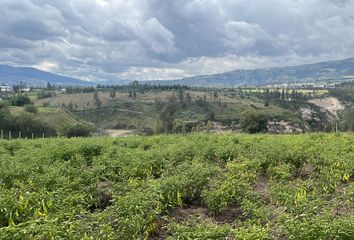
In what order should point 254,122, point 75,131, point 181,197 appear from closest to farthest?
point 181,197 < point 254,122 < point 75,131

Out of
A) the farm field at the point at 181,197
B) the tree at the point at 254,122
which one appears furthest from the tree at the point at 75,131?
the farm field at the point at 181,197

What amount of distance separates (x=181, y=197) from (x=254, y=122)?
5630 centimetres

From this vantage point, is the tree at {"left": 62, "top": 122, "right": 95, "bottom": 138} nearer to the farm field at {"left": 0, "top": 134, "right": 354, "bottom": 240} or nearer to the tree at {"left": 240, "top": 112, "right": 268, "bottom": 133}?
the tree at {"left": 240, "top": 112, "right": 268, "bottom": 133}

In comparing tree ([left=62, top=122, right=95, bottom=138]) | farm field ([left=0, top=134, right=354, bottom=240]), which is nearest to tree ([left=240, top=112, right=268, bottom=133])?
tree ([left=62, top=122, right=95, bottom=138])

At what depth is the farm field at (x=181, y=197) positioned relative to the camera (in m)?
6.41

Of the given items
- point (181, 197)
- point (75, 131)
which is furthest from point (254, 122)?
point (181, 197)

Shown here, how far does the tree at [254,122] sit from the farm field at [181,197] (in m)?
47.4

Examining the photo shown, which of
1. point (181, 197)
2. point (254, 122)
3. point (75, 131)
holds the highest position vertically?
point (181, 197)

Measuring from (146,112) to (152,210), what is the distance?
151 meters

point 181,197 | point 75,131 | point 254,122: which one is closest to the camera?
point 181,197

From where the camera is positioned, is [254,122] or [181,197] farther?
[254,122]

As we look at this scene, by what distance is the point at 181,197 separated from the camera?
35.9 ft

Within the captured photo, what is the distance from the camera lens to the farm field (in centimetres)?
641

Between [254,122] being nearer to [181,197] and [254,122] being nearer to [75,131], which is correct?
[75,131]
